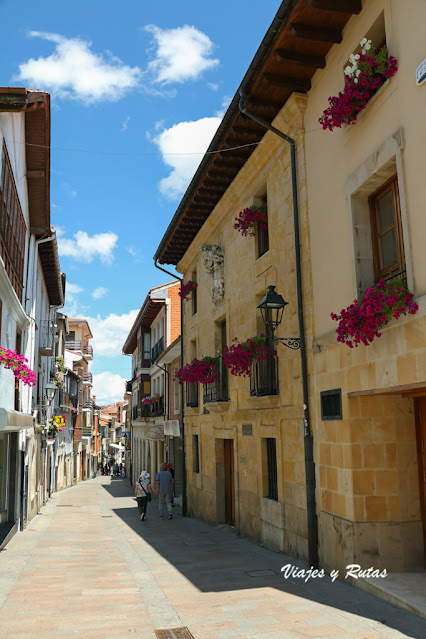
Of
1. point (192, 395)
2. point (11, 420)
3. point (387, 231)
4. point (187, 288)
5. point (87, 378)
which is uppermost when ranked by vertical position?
point (187, 288)

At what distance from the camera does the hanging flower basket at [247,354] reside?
33.9ft

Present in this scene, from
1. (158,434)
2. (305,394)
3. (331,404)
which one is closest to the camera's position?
(331,404)

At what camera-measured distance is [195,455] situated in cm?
1706

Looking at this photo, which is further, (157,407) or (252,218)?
(157,407)

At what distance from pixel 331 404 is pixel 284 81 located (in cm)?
526

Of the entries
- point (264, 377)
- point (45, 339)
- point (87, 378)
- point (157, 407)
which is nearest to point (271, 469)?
point (264, 377)

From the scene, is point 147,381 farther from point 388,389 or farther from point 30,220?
point 388,389

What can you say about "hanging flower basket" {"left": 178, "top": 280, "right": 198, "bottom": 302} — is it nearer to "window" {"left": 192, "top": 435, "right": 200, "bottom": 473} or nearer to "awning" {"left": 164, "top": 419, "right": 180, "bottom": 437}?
"window" {"left": 192, "top": 435, "right": 200, "bottom": 473}

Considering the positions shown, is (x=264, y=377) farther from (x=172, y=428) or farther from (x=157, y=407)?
(x=157, y=407)

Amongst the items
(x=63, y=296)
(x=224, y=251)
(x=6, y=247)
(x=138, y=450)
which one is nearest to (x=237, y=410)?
(x=224, y=251)

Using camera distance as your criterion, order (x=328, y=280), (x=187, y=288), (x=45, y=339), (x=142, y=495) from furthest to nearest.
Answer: (x=45, y=339)
(x=187, y=288)
(x=142, y=495)
(x=328, y=280)

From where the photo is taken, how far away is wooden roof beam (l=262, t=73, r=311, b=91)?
354 inches

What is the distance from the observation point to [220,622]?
5941 mm

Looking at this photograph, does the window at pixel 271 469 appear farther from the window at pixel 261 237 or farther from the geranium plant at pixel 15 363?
the geranium plant at pixel 15 363
